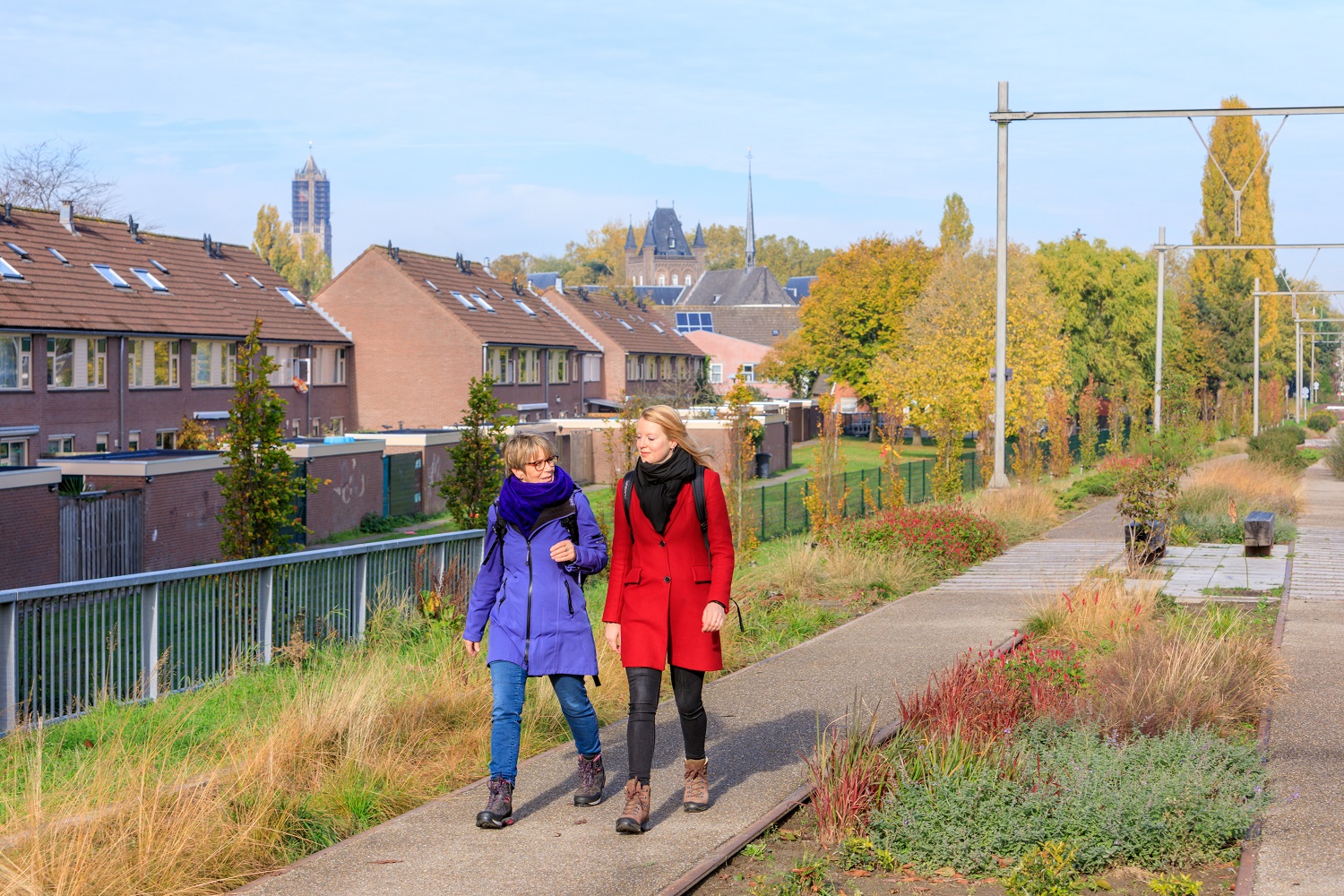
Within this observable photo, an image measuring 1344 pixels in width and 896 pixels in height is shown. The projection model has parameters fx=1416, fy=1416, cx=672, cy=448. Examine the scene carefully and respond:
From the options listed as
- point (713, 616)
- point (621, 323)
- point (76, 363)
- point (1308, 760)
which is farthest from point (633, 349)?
point (713, 616)

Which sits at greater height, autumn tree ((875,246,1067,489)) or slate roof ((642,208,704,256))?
slate roof ((642,208,704,256))

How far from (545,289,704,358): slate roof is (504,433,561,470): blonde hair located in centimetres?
6668

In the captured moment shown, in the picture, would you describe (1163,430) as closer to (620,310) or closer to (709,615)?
(709,615)

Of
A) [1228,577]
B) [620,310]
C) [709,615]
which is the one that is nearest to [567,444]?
[620,310]

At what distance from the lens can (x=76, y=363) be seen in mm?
38625

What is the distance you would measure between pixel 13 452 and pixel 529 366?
2988 cm

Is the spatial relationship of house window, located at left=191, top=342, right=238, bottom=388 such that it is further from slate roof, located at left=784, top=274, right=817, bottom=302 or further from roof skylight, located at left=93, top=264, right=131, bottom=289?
slate roof, located at left=784, top=274, right=817, bottom=302

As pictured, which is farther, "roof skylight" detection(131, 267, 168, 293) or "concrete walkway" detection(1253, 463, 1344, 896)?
"roof skylight" detection(131, 267, 168, 293)

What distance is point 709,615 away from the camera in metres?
6.11

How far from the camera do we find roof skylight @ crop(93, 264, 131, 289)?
4250 cm

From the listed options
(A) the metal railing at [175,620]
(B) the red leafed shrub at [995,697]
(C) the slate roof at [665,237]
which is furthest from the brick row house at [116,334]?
(C) the slate roof at [665,237]

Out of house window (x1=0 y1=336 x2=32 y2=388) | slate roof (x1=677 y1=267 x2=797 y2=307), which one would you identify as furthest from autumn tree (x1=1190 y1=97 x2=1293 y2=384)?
house window (x1=0 y1=336 x2=32 y2=388)

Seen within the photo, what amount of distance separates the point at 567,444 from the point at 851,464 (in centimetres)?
1392

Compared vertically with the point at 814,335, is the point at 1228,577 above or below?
below
